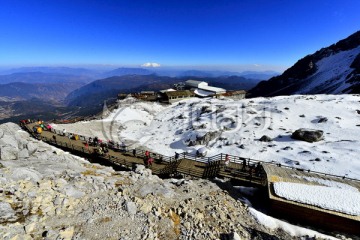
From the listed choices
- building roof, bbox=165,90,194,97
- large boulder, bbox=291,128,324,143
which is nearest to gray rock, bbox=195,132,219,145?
large boulder, bbox=291,128,324,143

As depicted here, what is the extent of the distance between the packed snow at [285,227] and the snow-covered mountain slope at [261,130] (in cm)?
1120

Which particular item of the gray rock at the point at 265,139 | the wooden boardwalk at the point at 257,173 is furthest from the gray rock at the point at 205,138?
the wooden boardwalk at the point at 257,173

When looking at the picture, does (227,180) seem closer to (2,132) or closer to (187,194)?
(187,194)

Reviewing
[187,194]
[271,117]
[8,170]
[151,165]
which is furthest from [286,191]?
[271,117]

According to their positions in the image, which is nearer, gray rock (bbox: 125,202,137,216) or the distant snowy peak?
gray rock (bbox: 125,202,137,216)

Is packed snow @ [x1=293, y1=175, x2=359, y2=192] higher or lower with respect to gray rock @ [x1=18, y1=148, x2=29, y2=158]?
lower

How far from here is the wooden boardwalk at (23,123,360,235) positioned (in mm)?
11967

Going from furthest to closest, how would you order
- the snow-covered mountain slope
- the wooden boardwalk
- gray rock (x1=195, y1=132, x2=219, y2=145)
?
gray rock (x1=195, y1=132, x2=219, y2=145) → the snow-covered mountain slope → the wooden boardwalk

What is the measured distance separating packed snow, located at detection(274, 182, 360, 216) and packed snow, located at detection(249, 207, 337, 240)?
1617mm

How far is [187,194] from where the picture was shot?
1416 cm

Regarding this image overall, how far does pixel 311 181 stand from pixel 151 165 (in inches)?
601

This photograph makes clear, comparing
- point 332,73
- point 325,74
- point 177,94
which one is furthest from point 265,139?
point 325,74

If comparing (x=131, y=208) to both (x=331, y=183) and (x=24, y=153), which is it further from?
(x=331, y=183)

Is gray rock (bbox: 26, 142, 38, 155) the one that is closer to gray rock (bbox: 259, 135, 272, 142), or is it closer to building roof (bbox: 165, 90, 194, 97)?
gray rock (bbox: 259, 135, 272, 142)
